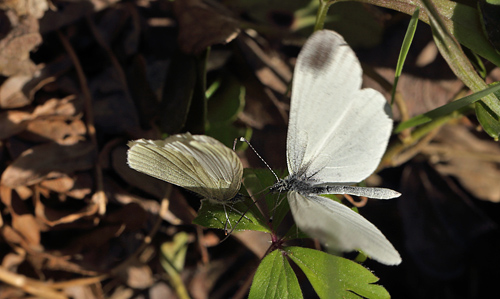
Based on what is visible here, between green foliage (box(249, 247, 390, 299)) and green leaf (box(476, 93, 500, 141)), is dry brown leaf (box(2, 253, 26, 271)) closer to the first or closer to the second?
green foliage (box(249, 247, 390, 299))

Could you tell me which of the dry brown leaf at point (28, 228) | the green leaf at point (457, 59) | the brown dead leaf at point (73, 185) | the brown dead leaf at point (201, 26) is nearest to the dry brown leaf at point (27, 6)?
the brown dead leaf at point (201, 26)

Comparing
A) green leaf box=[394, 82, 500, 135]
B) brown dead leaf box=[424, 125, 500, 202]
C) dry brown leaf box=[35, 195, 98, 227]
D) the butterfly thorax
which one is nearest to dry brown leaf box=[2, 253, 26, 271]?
dry brown leaf box=[35, 195, 98, 227]

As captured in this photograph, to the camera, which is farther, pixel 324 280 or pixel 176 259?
pixel 176 259

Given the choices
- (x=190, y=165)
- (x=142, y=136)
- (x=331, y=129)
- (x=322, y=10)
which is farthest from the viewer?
(x=142, y=136)

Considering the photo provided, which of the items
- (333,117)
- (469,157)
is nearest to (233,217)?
(333,117)

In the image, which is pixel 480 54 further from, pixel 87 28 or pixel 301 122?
pixel 87 28

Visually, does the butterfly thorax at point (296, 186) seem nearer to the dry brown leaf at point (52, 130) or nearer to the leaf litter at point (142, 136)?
the leaf litter at point (142, 136)

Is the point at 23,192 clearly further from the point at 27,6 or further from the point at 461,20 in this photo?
the point at 461,20

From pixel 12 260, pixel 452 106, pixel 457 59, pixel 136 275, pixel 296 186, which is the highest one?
pixel 457 59
